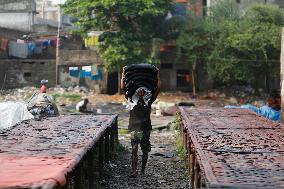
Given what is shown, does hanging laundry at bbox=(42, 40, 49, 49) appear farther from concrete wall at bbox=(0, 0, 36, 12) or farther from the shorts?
the shorts

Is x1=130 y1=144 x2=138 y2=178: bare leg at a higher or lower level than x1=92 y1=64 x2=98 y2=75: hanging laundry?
lower

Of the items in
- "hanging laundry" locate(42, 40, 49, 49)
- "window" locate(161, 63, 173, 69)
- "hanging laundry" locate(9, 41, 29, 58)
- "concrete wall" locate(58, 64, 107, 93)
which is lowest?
"concrete wall" locate(58, 64, 107, 93)

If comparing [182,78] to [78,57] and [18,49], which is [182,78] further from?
[18,49]

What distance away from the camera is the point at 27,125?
9.84 meters

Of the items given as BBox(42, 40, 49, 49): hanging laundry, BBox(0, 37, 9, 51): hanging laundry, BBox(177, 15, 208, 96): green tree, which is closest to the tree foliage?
BBox(177, 15, 208, 96): green tree

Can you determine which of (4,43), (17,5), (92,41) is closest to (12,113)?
(92,41)

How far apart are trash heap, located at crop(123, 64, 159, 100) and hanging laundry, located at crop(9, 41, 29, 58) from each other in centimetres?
2679

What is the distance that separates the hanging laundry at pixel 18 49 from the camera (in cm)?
3616

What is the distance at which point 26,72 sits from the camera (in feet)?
117

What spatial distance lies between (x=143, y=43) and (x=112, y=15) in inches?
110

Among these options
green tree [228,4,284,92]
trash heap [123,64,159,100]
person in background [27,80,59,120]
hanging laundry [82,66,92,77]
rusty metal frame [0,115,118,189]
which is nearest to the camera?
rusty metal frame [0,115,118,189]

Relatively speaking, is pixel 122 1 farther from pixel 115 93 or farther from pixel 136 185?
pixel 136 185

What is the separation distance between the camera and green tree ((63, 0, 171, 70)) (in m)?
30.7

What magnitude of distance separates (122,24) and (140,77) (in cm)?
2209
